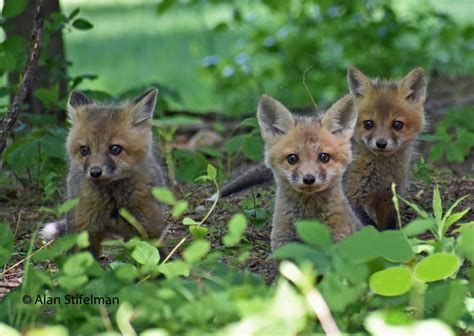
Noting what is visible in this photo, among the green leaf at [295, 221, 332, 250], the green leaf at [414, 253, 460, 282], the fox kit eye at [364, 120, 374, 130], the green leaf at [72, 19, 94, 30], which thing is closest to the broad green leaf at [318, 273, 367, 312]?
the green leaf at [295, 221, 332, 250]

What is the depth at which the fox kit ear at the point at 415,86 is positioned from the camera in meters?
6.79

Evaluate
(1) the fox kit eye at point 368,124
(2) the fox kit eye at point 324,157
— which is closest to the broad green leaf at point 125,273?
(2) the fox kit eye at point 324,157

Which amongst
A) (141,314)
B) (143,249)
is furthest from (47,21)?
(141,314)

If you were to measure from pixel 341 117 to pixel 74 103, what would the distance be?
1.62 m

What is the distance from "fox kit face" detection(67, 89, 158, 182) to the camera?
5570 millimetres

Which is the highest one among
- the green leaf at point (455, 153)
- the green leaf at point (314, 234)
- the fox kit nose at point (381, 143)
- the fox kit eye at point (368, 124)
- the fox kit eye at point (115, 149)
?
the green leaf at point (314, 234)

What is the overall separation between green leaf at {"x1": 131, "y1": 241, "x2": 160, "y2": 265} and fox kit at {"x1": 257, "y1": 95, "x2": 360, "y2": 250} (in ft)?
3.05

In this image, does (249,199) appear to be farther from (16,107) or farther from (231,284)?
(231,284)

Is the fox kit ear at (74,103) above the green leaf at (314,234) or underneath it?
underneath

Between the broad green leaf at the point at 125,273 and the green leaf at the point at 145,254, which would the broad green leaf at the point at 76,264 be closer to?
the broad green leaf at the point at 125,273

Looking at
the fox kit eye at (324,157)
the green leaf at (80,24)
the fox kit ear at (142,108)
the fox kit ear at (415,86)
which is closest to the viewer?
the fox kit eye at (324,157)

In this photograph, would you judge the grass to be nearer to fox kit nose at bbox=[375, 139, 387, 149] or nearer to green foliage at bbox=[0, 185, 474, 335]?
fox kit nose at bbox=[375, 139, 387, 149]

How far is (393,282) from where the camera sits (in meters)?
4.20

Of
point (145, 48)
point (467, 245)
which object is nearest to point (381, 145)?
point (467, 245)
